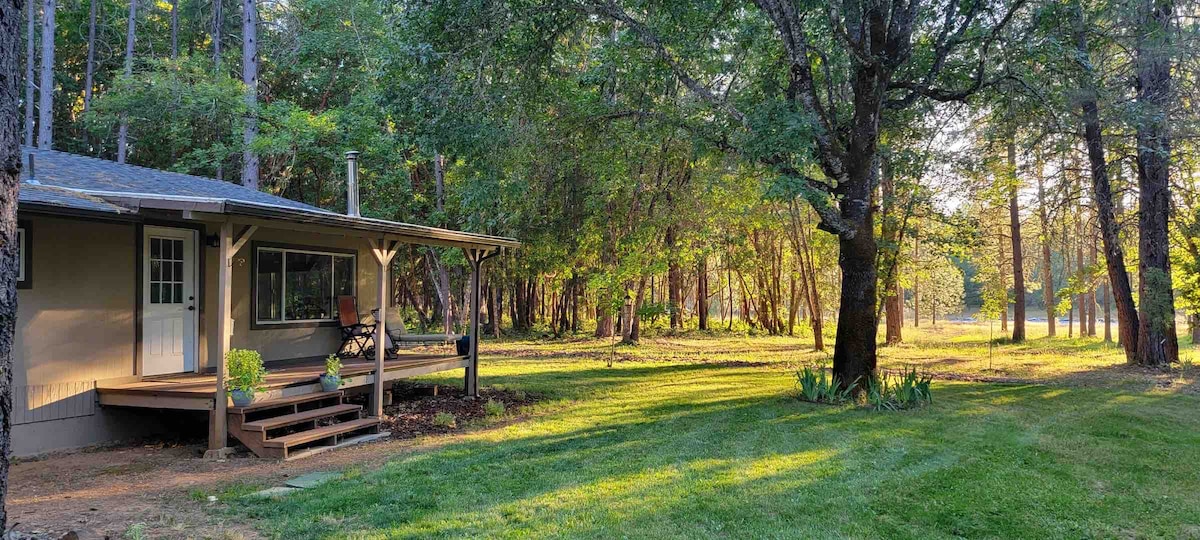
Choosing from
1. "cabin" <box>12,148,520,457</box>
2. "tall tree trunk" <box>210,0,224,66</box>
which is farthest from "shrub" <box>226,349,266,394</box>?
"tall tree trunk" <box>210,0,224,66</box>

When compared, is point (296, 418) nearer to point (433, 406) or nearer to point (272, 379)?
point (272, 379)

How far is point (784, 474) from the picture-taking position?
568 cm

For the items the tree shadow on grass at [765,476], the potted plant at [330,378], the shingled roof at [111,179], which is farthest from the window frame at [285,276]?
the tree shadow on grass at [765,476]

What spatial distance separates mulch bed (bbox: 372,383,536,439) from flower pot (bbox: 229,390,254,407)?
1.55m

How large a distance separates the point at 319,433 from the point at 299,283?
10.6ft

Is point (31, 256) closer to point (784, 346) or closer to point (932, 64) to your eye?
point (932, 64)

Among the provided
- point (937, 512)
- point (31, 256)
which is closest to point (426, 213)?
point (31, 256)

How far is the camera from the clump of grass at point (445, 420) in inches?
314

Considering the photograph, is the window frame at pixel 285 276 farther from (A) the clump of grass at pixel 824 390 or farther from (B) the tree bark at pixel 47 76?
(B) the tree bark at pixel 47 76

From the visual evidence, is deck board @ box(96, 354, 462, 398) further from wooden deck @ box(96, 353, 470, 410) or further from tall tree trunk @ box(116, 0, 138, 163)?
tall tree trunk @ box(116, 0, 138, 163)

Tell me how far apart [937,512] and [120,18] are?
2380cm

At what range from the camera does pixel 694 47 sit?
9.30 metres

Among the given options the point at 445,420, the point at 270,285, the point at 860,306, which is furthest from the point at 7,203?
the point at 860,306

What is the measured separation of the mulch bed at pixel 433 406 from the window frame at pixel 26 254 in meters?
3.63
